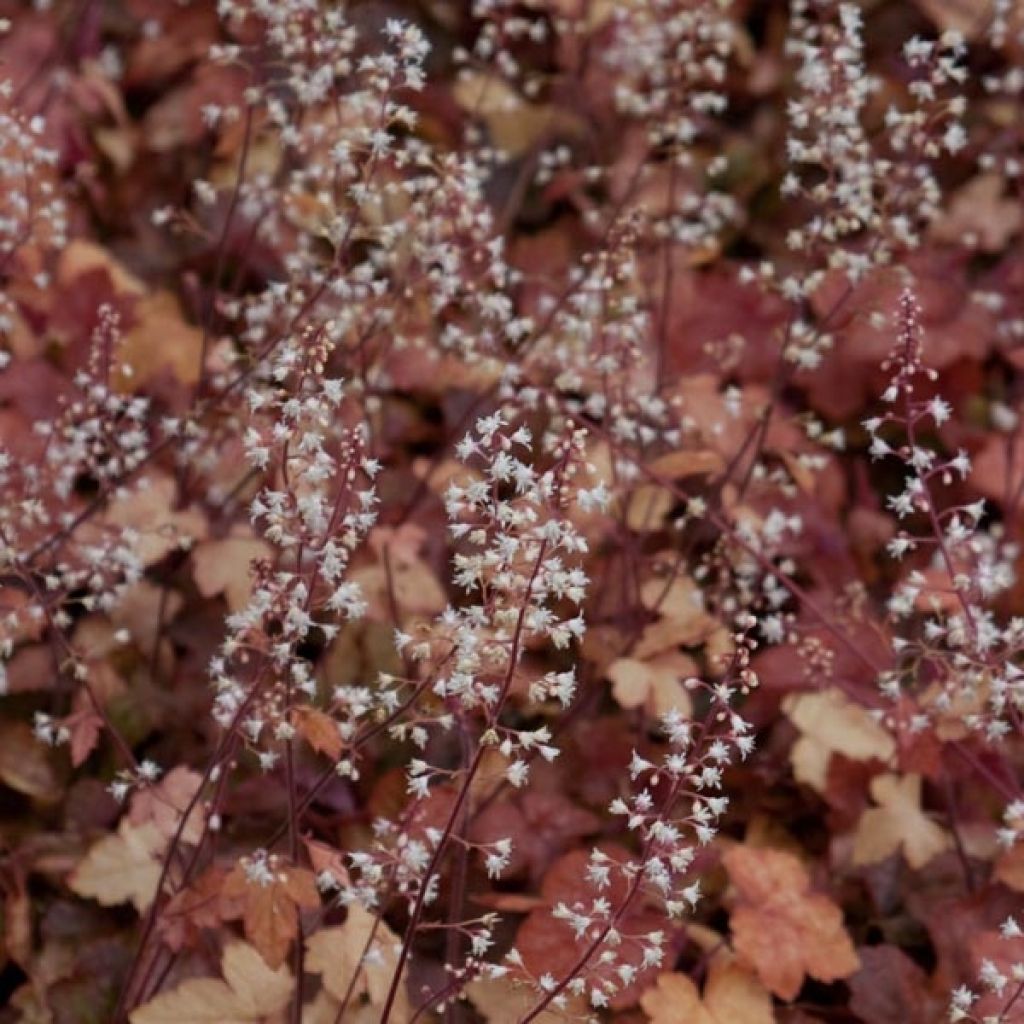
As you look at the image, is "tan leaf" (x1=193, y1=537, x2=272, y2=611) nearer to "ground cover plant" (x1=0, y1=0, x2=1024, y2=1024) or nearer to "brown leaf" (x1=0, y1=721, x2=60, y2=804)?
"ground cover plant" (x1=0, y1=0, x2=1024, y2=1024)

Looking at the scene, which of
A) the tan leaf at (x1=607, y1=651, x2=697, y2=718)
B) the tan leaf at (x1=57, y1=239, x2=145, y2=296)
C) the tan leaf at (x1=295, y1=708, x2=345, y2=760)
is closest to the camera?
the tan leaf at (x1=295, y1=708, x2=345, y2=760)

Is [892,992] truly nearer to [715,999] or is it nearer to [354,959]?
[715,999]

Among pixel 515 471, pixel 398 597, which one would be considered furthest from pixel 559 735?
pixel 515 471

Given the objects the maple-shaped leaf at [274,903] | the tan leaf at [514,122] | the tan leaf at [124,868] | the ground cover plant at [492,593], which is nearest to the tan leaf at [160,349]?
the ground cover plant at [492,593]

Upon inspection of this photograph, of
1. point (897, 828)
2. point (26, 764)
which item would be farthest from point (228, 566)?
point (897, 828)

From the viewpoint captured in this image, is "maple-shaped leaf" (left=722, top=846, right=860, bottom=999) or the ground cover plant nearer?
the ground cover plant

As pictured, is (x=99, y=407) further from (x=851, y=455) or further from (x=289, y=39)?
(x=851, y=455)

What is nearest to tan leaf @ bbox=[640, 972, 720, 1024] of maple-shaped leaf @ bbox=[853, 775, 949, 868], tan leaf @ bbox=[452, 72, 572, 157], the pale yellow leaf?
maple-shaped leaf @ bbox=[853, 775, 949, 868]
